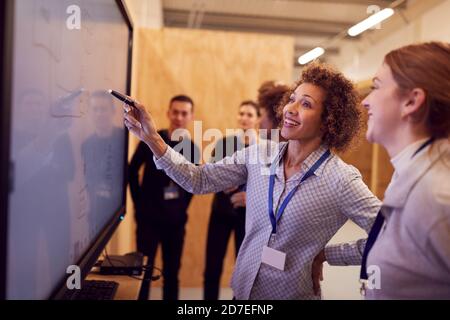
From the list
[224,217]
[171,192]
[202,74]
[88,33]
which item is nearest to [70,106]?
[88,33]

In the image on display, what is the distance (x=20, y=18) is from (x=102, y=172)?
0.89m

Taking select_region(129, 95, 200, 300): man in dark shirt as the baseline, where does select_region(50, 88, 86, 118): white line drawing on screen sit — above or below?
above

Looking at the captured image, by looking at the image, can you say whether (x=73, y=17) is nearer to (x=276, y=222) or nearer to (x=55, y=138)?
(x=55, y=138)

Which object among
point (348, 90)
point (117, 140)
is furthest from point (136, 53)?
point (348, 90)

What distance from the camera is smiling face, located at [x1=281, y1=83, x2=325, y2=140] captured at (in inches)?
53.4

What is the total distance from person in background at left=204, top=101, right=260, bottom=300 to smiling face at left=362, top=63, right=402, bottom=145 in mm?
1778

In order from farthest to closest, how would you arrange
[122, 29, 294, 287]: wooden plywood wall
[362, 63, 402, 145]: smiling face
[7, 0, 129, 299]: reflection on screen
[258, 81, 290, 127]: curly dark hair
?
[122, 29, 294, 287]: wooden plywood wall, [258, 81, 290, 127]: curly dark hair, [362, 63, 402, 145]: smiling face, [7, 0, 129, 299]: reflection on screen

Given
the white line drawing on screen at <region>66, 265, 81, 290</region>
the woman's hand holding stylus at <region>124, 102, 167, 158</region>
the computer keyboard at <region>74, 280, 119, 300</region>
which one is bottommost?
the computer keyboard at <region>74, 280, 119, 300</region>

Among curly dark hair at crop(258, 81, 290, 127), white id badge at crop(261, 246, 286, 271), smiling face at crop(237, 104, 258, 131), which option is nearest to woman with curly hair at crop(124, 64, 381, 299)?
white id badge at crop(261, 246, 286, 271)

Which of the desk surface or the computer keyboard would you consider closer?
the computer keyboard

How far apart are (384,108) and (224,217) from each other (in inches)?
80.9

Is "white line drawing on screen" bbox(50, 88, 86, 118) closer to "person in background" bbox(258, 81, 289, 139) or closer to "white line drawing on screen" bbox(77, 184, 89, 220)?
"white line drawing on screen" bbox(77, 184, 89, 220)

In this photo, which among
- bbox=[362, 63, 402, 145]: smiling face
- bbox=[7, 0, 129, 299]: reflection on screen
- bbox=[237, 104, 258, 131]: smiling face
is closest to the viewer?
bbox=[7, 0, 129, 299]: reflection on screen
